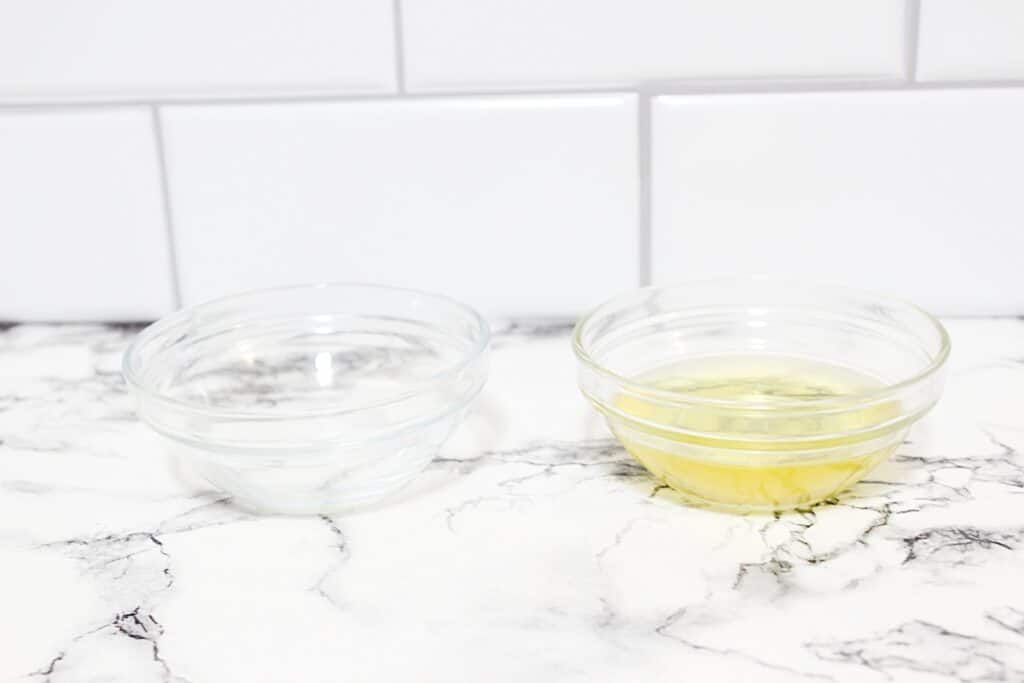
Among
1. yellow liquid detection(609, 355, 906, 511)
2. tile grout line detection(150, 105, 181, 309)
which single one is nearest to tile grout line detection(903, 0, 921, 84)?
yellow liquid detection(609, 355, 906, 511)

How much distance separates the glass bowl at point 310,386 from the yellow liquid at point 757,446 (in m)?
0.10

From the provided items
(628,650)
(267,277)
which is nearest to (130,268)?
(267,277)

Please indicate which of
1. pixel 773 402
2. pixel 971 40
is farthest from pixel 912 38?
pixel 773 402

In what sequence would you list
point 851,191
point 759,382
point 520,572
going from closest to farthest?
point 520,572
point 759,382
point 851,191

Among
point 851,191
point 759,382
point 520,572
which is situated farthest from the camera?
point 851,191

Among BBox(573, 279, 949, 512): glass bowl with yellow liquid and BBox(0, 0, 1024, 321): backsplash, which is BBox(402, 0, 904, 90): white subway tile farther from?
BBox(573, 279, 949, 512): glass bowl with yellow liquid

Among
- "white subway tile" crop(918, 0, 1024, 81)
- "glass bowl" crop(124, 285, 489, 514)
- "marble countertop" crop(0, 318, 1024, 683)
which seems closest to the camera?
"marble countertop" crop(0, 318, 1024, 683)

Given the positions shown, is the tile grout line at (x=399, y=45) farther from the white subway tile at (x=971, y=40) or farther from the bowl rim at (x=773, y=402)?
the white subway tile at (x=971, y=40)

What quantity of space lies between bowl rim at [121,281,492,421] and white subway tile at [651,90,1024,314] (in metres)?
0.19

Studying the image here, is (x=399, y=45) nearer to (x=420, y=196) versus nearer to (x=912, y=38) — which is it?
(x=420, y=196)

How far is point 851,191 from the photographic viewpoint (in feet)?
2.57

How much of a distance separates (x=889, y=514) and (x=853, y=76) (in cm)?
31

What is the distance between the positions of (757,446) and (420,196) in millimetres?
341

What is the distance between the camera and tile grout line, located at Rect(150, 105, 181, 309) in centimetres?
81
